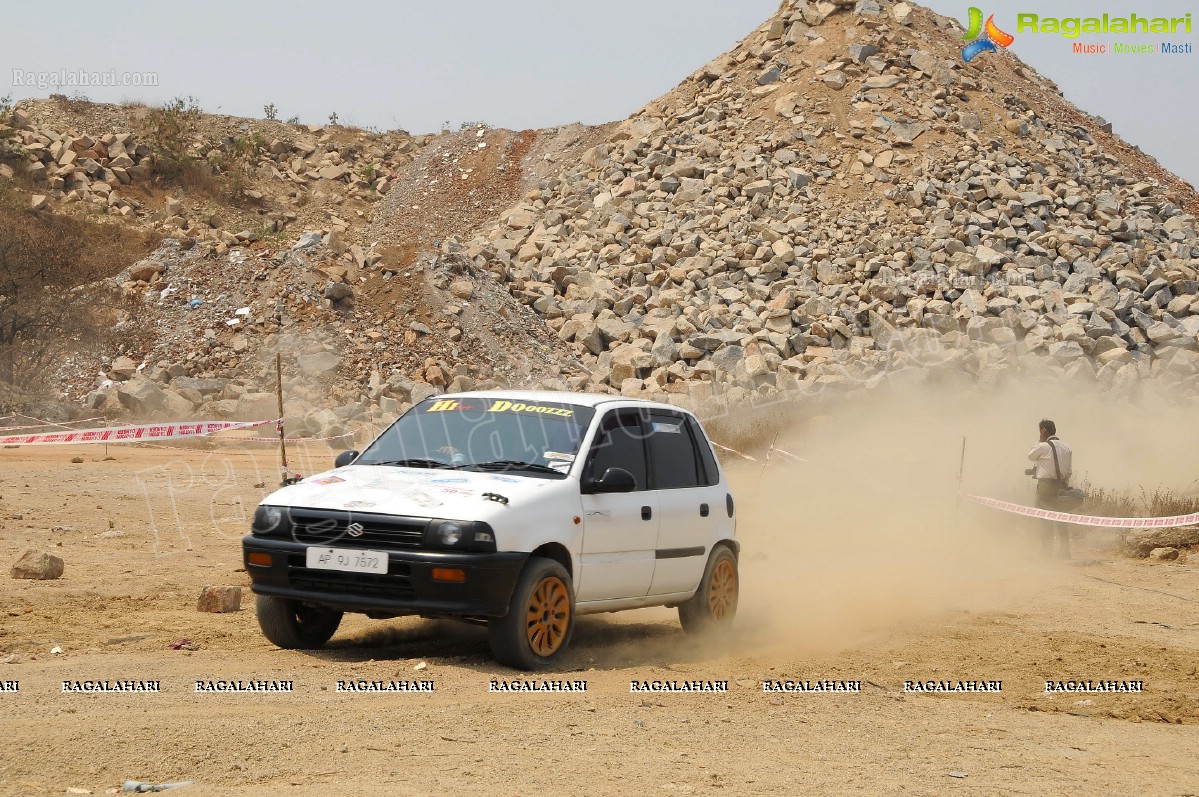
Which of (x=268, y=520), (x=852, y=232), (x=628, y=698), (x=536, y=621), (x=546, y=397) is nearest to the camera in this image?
(x=628, y=698)

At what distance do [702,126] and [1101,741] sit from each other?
38441 mm

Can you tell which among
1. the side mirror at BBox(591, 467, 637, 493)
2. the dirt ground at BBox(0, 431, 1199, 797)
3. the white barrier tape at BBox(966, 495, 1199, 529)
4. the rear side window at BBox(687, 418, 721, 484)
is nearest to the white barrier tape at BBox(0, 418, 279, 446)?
the dirt ground at BBox(0, 431, 1199, 797)

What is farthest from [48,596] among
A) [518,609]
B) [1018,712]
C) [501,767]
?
[1018,712]

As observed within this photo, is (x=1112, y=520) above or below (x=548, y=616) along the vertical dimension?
below

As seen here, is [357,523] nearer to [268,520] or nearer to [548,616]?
[268,520]

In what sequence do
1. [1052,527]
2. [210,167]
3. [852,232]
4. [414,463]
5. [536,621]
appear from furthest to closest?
[210,167] → [852,232] → [1052,527] → [414,463] → [536,621]

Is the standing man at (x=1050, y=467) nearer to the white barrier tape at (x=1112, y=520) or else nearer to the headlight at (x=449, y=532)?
the white barrier tape at (x=1112, y=520)

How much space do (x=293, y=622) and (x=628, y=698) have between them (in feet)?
7.18

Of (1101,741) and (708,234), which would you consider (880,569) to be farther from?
(708,234)

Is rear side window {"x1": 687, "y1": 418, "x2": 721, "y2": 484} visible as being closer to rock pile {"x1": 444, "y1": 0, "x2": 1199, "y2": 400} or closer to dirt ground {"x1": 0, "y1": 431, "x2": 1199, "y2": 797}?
dirt ground {"x1": 0, "y1": 431, "x2": 1199, "y2": 797}

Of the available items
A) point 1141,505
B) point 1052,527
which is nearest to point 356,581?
point 1052,527

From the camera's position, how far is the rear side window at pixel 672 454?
891cm

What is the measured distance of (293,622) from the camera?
7766 millimetres

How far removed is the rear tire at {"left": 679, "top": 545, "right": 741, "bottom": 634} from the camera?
30.3 feet
